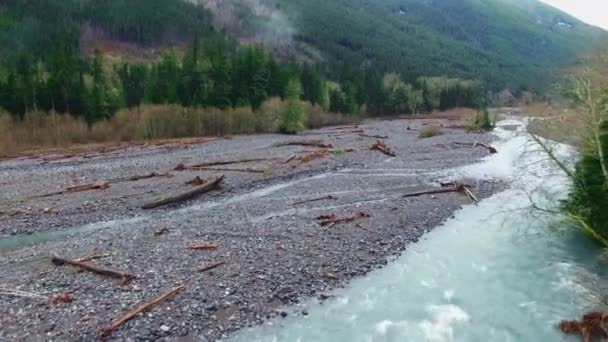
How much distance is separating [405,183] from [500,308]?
63.7 feet

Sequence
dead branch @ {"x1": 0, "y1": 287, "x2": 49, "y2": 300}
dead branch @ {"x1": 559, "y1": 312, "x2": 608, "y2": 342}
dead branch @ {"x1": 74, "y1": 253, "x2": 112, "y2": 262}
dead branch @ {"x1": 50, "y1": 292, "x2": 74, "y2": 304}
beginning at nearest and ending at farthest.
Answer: dead branch @ {"x1": 559, "y1": 312, "x2": 608, "y2": 342} < dead branch @ {"x1": 50, "y1": 292, "x2": 74, "y2": 304} < dead branch @ {"x1": 0, "y1": 287, "x2": 49, "y2": 300} < dead branch @ {"x1": 74, "y1": 253, "x2": 112, "y2": 262}

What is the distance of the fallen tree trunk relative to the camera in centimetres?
2770

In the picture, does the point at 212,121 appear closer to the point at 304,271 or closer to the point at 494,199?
the point at 494,199

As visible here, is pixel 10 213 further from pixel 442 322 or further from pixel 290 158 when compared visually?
pixel 442 322

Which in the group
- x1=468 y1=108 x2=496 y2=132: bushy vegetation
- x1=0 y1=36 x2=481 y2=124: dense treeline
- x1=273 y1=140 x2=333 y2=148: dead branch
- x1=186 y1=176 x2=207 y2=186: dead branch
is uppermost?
x1=0 y1=36 x2=481 y2=124: dense treeline

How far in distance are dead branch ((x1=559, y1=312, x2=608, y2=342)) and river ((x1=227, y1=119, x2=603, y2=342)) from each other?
30 cm

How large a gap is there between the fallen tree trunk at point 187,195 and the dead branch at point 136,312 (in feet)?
45.9

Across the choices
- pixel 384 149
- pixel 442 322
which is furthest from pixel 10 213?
pixel 384 149

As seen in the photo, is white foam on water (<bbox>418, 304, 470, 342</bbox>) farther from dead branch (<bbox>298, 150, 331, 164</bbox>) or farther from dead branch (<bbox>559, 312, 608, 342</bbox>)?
dead branch (<bbox>298, 150, 331, 164</bbox>)

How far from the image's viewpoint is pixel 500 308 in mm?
14477

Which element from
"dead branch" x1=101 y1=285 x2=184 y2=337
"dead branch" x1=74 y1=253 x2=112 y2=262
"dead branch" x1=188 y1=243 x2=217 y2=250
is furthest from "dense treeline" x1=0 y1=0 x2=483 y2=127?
"dead branch" x1=101 y1=285 x2=184 y2=337

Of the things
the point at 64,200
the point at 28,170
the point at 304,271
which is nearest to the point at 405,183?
the point at 304,271

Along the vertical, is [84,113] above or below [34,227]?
above

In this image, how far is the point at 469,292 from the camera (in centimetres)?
1566
